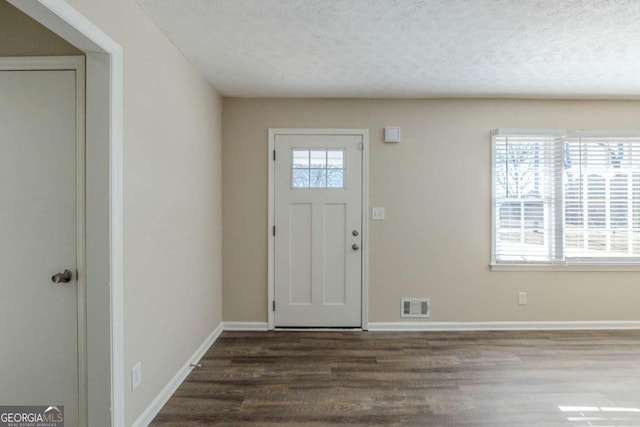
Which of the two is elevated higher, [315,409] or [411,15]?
[411,15]

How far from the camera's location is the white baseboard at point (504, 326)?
3752mm

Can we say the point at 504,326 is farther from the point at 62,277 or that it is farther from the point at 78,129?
the point at 78,129

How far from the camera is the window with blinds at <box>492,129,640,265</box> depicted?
3740 millimetres

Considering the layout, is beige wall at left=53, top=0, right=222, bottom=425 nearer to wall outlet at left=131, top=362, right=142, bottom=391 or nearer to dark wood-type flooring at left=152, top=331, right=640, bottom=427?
wall outlet at left=131, top=362, right=142, bottom=391

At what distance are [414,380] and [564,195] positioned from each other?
8.42 feet

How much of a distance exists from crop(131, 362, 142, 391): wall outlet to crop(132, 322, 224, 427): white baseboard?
0.70ft

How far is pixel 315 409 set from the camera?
2322mm

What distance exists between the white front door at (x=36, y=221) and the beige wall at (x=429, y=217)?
1.91 m

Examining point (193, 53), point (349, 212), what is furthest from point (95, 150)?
point (349, 212)

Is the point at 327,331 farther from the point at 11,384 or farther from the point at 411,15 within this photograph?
the point at 411,15

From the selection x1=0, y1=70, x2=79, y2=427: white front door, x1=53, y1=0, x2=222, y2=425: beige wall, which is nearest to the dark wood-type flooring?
x1=53, y1=0, x2=222, y2=425: beige wall

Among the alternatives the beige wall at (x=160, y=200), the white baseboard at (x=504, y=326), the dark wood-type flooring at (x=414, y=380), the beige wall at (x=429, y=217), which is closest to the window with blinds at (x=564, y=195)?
the beige wall at (x=429, y=217)

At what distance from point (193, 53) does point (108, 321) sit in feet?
6.48

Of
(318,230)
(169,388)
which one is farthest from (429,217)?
(169,388)
